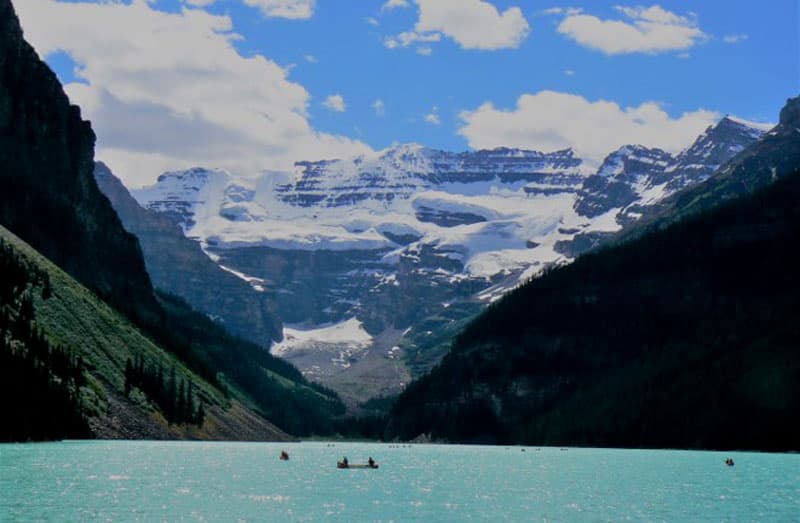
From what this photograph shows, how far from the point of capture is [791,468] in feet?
571

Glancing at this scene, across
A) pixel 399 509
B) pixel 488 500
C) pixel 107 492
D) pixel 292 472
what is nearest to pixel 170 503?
pixel 107 492

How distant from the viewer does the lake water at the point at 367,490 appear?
10169cm

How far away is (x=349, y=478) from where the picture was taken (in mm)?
152250

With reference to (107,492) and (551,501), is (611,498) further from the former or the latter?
(107,492)

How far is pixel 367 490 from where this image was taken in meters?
130

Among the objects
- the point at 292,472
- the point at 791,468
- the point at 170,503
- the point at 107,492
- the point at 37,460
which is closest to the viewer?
the point at 170,503

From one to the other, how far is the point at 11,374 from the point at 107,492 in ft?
255

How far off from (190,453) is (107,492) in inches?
3368

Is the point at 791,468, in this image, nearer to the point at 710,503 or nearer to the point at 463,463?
the point at 463,463

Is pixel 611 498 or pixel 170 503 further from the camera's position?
pixel 611 498

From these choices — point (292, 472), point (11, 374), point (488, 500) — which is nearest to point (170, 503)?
point (488, 500)

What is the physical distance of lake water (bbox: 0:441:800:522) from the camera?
102 meters

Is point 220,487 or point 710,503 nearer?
point 710,503

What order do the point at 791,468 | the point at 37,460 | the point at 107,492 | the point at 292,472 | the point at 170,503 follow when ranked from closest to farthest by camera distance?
the point at 170,503
the point at 107,492
the point at 37,460
the point at 292,472
the point at 791,468
